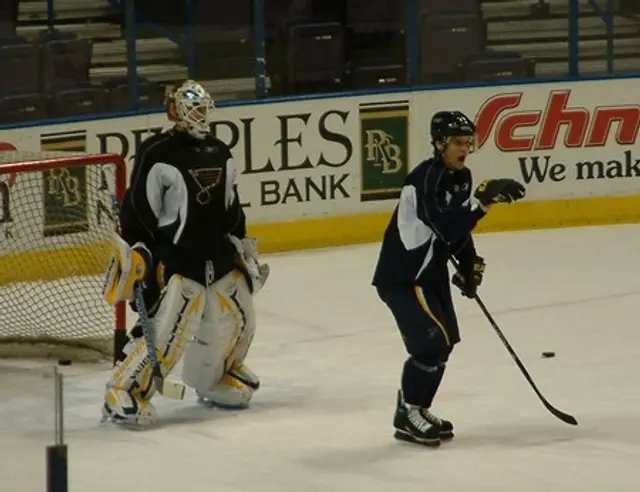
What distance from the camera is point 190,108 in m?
6.57

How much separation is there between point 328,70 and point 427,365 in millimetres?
4232

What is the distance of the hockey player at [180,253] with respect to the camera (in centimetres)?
655

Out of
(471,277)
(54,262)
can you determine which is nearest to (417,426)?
(471,277)

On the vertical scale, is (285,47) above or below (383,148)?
above

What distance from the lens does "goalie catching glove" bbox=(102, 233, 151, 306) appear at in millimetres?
6434

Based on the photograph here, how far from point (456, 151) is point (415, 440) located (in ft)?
3.23

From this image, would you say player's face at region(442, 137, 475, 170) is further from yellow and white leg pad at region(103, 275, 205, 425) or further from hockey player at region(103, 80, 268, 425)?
yellow and white leg pad at region(103, 275, 205, 425)

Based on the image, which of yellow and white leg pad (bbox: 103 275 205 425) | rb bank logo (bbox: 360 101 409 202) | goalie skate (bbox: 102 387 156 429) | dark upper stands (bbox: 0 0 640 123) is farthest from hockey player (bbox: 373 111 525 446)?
rb bank logo (bbox: 360 101 409 202)

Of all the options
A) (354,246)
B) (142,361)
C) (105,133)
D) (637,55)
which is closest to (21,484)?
(142,361)

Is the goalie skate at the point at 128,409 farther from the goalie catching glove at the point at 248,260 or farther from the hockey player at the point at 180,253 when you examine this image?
the goalie catching glove at the point at 248,260

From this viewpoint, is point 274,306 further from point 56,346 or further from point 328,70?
point 328,70

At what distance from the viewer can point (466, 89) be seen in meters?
10.3

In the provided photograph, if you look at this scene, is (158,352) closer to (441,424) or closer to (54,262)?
(441,424)

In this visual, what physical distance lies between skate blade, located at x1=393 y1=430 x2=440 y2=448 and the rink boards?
11.5 ft
